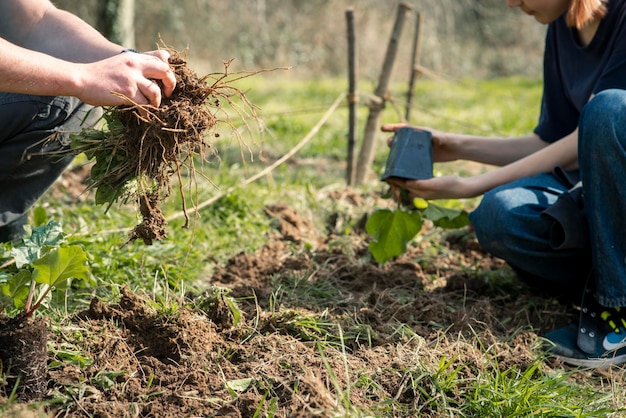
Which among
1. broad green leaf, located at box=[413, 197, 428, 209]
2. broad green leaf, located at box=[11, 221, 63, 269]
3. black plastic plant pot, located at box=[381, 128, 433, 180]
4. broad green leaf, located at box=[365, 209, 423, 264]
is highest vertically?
black plastic plant pot, located at box=[381, 128, 433, 180]

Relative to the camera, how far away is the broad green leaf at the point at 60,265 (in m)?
1.83

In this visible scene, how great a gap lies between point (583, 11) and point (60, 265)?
2.07 metres

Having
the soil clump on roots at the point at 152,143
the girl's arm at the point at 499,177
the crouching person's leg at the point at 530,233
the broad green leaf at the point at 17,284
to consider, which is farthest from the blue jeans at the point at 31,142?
the crouching person's leg at the point at 530,233

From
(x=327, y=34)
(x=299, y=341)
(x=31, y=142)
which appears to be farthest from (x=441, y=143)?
(x=327, y=34)

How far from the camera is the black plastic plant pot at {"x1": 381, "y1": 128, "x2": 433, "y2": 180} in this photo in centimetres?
268

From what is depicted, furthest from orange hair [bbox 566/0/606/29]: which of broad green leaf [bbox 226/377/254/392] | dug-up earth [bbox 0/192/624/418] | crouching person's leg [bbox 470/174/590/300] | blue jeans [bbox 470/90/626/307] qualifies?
broad green leaf [bbox 226/377/254/392]

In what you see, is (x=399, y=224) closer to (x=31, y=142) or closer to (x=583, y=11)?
(x=583, y=11)

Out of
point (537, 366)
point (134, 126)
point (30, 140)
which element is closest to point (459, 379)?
point (537, 366)

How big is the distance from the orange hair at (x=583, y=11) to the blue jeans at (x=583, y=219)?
361mm

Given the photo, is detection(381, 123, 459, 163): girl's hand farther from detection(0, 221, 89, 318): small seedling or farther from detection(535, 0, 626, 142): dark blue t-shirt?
detection(0, 221, 89, 318): small seedling

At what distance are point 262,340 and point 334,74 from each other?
9.32 m

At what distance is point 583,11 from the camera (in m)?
2.51

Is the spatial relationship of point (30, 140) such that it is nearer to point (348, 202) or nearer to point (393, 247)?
point (393, 247)

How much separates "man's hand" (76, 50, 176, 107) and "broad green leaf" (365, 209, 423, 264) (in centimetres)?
117
